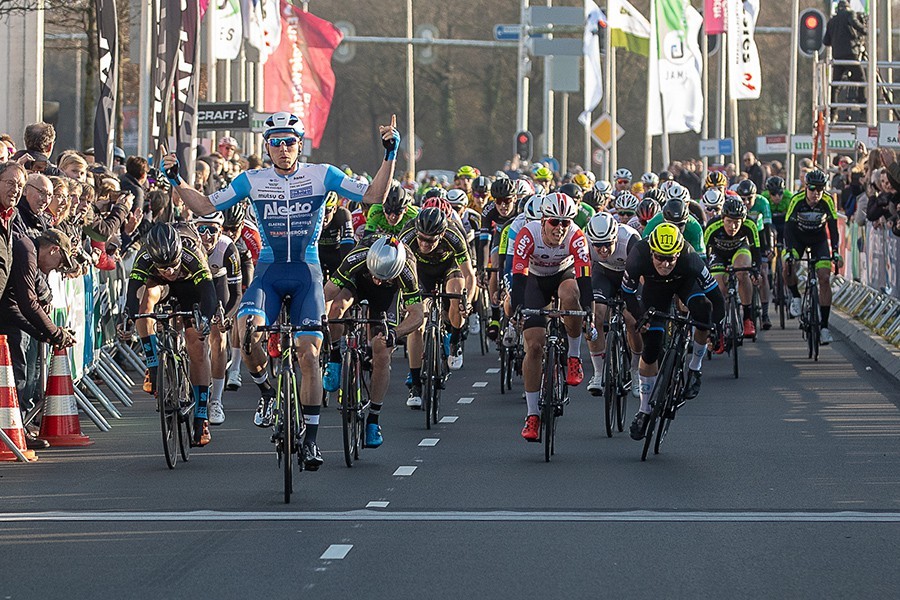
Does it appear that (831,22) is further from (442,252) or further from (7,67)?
(442,252)

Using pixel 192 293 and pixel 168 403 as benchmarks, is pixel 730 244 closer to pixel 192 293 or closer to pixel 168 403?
pixel 192 293

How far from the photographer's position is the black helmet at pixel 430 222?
48.9ft

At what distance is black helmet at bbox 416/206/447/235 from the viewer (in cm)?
1491

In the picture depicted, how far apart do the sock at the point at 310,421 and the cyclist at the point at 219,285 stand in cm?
250

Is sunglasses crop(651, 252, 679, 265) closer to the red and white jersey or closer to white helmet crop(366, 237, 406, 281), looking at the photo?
the red and white jersey

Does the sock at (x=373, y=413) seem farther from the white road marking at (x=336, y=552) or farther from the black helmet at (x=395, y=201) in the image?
the black helmet at (x=395, y=201)

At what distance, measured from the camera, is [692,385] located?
44.4ft

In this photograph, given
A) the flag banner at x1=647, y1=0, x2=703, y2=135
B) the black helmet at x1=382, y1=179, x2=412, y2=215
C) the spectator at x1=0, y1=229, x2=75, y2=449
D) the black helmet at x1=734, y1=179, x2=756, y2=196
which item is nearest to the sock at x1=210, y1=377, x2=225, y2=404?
the spectator at x1=0, y1=229, x2=75, y2=449

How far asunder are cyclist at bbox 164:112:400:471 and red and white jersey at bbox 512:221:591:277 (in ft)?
7.85

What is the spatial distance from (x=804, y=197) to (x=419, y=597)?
14602 millimetres

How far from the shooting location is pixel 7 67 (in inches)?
1213

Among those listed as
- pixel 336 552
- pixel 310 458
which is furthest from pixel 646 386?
pixel 336 552

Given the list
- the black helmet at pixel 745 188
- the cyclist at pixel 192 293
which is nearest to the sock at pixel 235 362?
the cyclist at pixel 192 293

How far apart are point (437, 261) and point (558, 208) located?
Result: 2.43m
